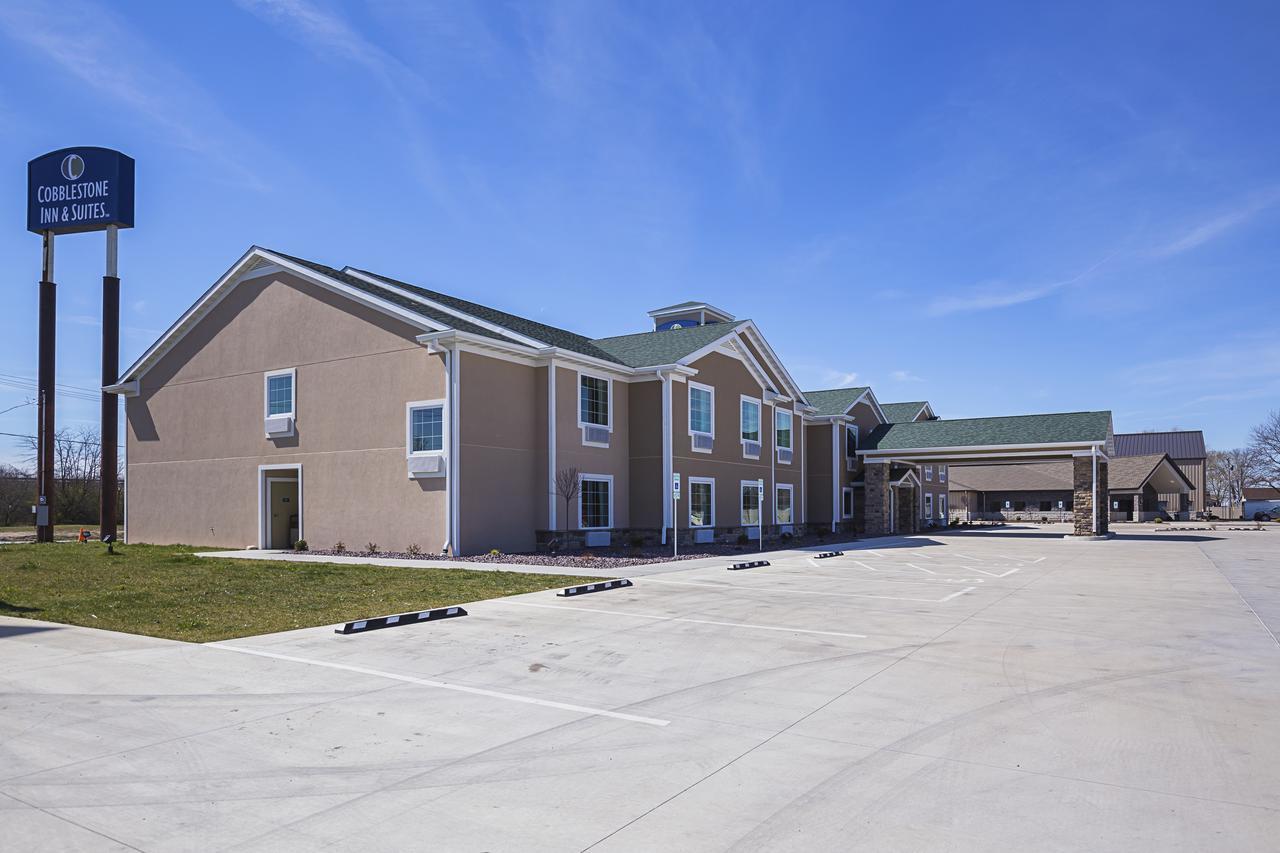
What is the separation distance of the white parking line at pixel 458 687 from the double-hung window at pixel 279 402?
1734 centimetres

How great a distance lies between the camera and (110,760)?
5.59 m

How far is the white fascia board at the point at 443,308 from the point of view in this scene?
81.0 ft

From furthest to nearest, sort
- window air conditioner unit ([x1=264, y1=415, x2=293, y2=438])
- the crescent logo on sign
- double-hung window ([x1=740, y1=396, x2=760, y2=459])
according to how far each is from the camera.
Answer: double-hung window ([x1=740, y1=396, x2=760, y2=459]) → the crescent logo on sign → window air conditioner unit ([x1=264, y1=415, x2=293, y2=438])

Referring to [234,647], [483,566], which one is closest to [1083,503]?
[483,566]

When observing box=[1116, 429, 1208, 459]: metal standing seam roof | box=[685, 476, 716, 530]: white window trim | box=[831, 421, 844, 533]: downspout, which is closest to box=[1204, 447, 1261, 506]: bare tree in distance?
box=[1116, 429, 1208, 459]: metal standing seam roof

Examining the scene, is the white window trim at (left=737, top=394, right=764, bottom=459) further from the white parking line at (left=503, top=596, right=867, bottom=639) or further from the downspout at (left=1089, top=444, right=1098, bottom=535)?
the white parking line at (left=503, top=596, right=867, bottom=639)

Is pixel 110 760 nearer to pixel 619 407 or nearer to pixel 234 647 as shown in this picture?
pixel 234 647

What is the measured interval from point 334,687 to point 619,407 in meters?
20.8

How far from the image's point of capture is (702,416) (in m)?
30.3

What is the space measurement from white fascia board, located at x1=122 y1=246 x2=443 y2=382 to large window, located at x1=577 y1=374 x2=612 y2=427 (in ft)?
18.1

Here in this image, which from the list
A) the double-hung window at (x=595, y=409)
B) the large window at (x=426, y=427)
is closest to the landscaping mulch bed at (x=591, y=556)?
the large window at (x=426, y=427)

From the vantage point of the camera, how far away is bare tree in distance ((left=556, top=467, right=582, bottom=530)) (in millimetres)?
24656

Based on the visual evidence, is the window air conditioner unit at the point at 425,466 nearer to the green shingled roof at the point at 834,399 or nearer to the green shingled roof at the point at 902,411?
the green shingled roof at the point at 834,399

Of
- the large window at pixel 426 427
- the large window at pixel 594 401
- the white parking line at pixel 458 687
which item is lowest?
the white parking line at pixel 458 687
